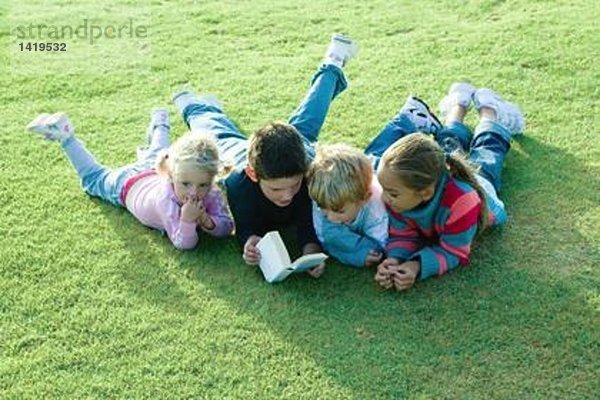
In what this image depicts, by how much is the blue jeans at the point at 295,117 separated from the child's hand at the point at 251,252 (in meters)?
0.56

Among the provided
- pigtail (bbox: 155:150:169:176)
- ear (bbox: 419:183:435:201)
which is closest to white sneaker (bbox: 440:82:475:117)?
ear (bbox: 419:183:435:201)

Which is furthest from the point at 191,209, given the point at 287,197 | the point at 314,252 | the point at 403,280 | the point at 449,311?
the point at 449,311

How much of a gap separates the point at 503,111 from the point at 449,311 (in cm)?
163

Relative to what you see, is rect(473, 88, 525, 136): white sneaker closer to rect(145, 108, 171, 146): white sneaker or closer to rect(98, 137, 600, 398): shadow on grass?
rect(98, 137, 600, 398): shadow on grass

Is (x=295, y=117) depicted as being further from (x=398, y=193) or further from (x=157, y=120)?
(x=398, y=193)

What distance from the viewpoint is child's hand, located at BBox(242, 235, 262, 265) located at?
4.05 m

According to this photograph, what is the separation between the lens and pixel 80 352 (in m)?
3.63

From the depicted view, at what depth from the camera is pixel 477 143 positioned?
4695mm

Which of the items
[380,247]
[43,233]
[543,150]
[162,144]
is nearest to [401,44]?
[543,150]

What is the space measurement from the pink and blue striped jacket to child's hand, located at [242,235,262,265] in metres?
0.60

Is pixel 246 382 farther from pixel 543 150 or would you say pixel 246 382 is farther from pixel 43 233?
pixel 543 150

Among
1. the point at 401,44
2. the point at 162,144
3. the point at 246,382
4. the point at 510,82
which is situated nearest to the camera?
the point at 246,382

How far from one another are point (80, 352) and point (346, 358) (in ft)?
3.59

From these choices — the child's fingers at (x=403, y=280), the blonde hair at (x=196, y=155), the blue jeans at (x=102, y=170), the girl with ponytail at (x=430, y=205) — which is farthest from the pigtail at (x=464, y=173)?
the blue jeans at (x=102, y=170)
